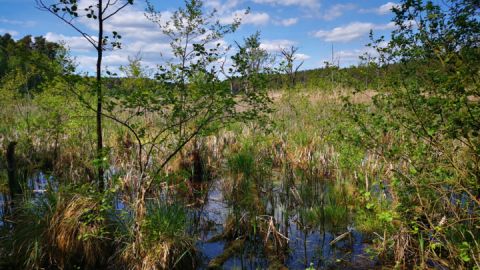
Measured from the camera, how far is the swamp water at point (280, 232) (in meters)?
4.64

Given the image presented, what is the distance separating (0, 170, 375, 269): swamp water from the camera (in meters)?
4.64

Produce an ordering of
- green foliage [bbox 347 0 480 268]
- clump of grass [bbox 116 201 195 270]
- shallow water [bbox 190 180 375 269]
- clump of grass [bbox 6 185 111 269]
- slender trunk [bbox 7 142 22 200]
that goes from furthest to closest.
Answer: slender trunk [bbox 7 142 22 200] < shallow water [bbox 190 180 375 269] < clump of grass [bbox 6 185 111 269] < clump of grass [bbox 116 201 195 270] < green foliage [bbox 347 0 480 268]

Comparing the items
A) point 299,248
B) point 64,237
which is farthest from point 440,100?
point 64,237

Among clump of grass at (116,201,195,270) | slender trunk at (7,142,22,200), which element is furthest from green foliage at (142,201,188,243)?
slender trunk at (7,142,22,200)

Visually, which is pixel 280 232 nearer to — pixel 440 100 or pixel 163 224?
pixel 163 224

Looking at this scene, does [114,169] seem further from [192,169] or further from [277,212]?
[277,212]

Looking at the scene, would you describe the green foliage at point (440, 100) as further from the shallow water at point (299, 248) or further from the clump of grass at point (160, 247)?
the clump of grass at point (160, 247)

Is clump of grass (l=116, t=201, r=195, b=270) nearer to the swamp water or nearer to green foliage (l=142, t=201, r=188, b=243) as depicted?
green foliage (l=142, t=201, r=188, b=243)

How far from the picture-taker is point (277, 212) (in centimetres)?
608

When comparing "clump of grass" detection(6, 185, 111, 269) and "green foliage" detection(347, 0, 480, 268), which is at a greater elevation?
"green foliage" detection(347, 0, 480, 268)

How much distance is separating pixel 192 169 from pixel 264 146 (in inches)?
87.2

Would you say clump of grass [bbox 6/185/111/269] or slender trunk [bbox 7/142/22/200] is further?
slender trunk [bbox 7/142/22/200]

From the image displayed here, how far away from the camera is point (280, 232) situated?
5.16m

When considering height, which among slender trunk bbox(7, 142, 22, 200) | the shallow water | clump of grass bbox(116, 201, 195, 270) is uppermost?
slender trunk bbox(7, 142, 22, 200)
